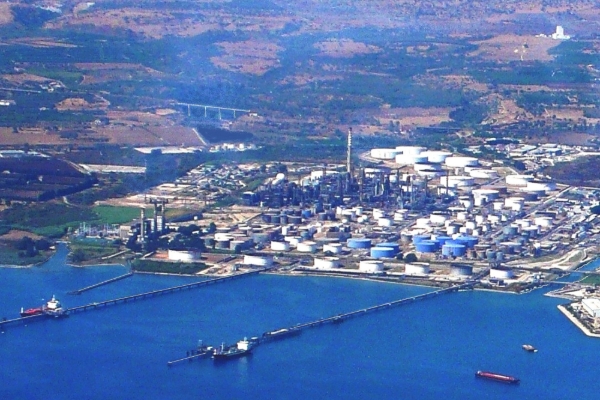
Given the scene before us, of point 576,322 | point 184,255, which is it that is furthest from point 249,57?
point 576,322

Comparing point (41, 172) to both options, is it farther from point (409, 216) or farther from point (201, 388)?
point (201, 388)

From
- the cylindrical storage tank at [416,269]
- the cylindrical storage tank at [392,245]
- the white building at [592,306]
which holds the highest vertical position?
the cylindrical storage tank at [392,245]

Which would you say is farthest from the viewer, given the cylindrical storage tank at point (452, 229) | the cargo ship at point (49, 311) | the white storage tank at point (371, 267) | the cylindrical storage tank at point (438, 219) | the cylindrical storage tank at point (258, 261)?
the cylindrical storage tank at point (438, 219)

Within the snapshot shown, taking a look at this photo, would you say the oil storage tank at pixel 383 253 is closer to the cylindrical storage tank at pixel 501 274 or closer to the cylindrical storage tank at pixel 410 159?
the cylindrical storage tank at pixel 501 274

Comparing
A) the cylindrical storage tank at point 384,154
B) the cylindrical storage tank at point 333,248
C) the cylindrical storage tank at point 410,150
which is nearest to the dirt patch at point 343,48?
the cylindrical storage tank at point 410,150

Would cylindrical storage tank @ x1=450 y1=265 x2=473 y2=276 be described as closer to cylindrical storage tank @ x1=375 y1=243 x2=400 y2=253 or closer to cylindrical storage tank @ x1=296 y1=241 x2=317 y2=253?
cylindrical storage tank @ x1=375 y1=243 x2=400 y2=253

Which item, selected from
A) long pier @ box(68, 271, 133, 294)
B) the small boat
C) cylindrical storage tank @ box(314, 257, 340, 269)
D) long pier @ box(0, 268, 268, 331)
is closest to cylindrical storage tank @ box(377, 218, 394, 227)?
cylindrical storage tank @ box(314, 257, 340, 269)

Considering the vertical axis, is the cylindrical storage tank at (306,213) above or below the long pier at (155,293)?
above
